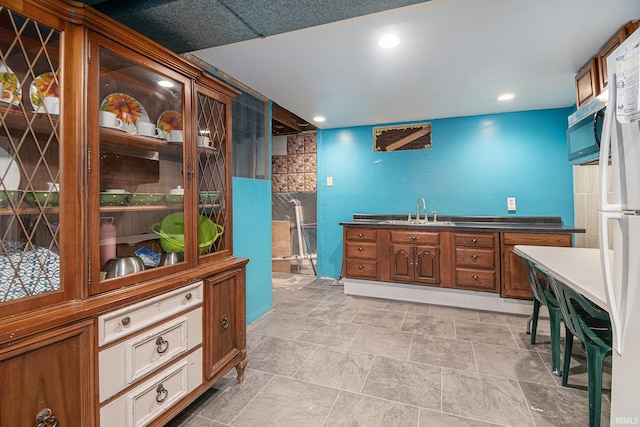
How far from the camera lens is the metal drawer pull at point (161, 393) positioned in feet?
4.46

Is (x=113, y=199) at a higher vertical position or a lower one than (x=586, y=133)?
lower

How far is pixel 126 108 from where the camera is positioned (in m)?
1.46

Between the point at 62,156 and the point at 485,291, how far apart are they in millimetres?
3505

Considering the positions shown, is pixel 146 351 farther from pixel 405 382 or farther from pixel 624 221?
pixel 624 221

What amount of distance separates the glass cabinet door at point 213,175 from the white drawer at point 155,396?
550mm

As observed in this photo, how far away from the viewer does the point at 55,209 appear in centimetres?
107

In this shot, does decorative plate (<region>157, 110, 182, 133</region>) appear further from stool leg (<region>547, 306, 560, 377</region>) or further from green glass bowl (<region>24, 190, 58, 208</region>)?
stool leg (<region>547, 306, 560, 377</region>)

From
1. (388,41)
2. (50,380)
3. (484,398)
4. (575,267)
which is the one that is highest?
(388,41)

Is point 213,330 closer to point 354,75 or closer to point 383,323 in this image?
point 383,323

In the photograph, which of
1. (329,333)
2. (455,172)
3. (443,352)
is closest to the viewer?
(443,352)

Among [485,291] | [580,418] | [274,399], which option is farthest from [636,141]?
[485,291]

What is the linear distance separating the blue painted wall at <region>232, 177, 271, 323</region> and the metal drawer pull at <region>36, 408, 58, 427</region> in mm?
1633

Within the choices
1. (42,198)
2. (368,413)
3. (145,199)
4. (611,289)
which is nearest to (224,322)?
(145,199)

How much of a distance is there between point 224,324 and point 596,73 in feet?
10.1
